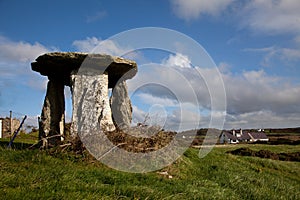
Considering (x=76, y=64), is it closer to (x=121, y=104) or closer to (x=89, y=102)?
(x=89, y=102)

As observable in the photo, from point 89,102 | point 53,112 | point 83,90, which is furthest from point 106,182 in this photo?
point 53,112

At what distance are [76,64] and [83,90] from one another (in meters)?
1.01

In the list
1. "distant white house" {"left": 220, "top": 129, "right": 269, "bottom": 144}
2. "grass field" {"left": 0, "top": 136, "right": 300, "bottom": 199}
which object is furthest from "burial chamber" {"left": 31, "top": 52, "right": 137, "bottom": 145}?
"distant white house" {"left": 220, "top": 129, "right": 269, "bottom": 144}

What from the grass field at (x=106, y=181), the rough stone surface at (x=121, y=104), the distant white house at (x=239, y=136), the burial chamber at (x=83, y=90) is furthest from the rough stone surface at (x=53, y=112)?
the distant white house at (x=239, y=136)

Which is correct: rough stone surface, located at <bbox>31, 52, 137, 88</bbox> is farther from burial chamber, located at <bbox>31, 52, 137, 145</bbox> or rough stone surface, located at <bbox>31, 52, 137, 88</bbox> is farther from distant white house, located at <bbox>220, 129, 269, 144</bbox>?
distant white house, located at <bbox>220, 129, 269, 144</bbox>

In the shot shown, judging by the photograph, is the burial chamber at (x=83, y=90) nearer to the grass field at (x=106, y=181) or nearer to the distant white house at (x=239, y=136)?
the grass field at (x=106, y=181)

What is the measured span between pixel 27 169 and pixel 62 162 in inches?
68.2

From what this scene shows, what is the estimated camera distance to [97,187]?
18.1ft

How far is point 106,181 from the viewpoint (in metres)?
6.55

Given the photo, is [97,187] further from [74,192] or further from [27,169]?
[27,169]

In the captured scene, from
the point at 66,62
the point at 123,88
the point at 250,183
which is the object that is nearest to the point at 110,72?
the point at 123,88

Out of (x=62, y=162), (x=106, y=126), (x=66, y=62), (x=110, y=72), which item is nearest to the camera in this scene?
(x=62, y=162)

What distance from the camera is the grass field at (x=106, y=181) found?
4.97 meters

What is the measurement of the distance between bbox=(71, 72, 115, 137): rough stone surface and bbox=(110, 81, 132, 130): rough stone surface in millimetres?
1243
